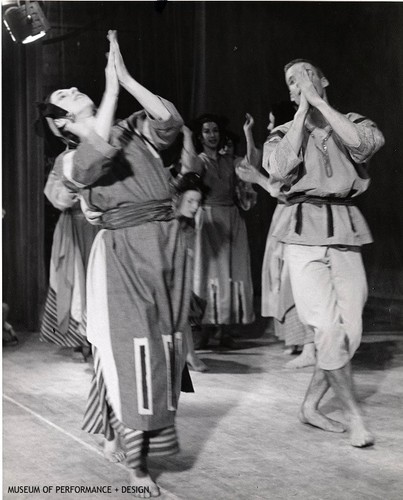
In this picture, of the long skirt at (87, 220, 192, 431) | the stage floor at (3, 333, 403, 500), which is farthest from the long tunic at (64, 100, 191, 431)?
the stage floor at (3, 333, 403, 500)

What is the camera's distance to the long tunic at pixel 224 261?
3154 mm

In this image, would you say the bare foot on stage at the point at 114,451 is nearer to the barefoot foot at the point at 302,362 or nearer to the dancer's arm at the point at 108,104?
the barefoot foot at the point at 302,362

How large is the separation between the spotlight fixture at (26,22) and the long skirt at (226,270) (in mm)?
1041

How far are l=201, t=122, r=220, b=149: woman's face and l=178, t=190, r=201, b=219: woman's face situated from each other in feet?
0.61

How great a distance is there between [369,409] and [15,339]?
4.06ft

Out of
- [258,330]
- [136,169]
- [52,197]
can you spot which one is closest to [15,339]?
[52,197]

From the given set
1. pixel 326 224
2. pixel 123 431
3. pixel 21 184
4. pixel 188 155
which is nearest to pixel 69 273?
pixel 21 184

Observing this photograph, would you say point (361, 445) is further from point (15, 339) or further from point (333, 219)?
point (15, 339)

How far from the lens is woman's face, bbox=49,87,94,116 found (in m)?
2.34

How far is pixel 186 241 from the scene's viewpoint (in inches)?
99.5

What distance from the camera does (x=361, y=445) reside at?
2475 mm

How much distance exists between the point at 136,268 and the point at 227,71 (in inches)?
33.6

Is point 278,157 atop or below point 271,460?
atop

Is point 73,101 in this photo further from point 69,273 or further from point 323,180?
point 323,180
